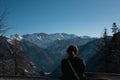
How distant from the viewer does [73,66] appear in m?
7.30

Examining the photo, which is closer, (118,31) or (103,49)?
(103,49)

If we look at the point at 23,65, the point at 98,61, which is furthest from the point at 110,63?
the point at 23,65

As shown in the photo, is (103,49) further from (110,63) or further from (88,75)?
(88,75)

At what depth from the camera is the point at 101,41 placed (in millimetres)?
67750

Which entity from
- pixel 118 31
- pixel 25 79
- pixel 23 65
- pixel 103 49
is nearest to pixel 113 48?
pixel 103 49

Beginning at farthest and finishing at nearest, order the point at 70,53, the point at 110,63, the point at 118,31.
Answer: the point at 118,31, the point at 110,63, the point at 70,53

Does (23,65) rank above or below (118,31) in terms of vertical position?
below

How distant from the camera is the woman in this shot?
23.6 ft

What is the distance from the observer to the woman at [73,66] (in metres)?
7.20

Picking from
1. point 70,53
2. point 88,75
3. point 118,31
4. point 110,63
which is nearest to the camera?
point 70,53

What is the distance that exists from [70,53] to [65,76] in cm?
49

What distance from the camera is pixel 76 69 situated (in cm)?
729

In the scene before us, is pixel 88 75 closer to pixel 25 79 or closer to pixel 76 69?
pixel 25 79

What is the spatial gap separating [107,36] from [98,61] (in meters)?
7.25
